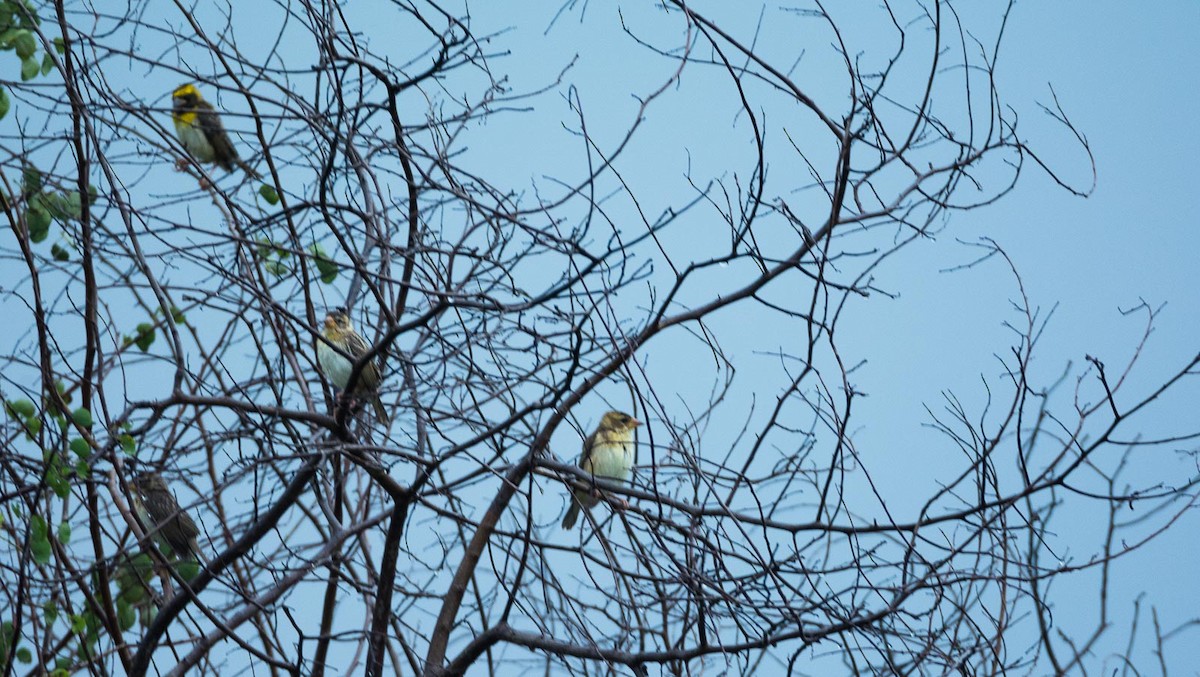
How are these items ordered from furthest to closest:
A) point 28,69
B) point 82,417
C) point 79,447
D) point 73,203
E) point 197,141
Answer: point 197,141, point 73,203, point 28,69, point 82,417, point 79,447

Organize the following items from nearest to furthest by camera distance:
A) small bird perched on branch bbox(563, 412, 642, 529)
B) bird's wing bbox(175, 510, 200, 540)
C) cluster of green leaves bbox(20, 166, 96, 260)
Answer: cluster of green leaves bbox(20, 166, 96, 260)
bird's wing bbox(175, 510, 200, 540)
small bird perched on branch bbox(563, 412, 642, 529)

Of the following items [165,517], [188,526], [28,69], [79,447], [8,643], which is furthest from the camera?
[188,526]

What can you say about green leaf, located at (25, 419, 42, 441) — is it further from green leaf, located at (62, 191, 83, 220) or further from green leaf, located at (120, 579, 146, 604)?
green leaf, located at (120, 579, 146, 604)

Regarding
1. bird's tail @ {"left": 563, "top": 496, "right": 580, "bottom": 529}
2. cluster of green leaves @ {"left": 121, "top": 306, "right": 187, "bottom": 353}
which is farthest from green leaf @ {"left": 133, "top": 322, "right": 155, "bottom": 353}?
bird's tail @ {"left": 563, "top": 496, "right": 580, "bottom": 529}

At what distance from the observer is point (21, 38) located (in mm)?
3658

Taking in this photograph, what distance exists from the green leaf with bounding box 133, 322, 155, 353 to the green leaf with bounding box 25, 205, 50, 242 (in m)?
0.59

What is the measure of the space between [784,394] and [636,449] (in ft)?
7.91

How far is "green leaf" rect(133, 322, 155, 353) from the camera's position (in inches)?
182

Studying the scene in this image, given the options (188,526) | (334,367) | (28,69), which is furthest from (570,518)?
(28,69)

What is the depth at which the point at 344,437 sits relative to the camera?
3883 mm

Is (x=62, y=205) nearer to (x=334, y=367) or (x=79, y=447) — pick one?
(x=79, y=447)

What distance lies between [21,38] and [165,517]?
74.7 inches

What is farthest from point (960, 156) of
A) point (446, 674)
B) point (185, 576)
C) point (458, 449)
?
point (185, 576)

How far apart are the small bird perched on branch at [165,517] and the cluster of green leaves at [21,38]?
1.27m
